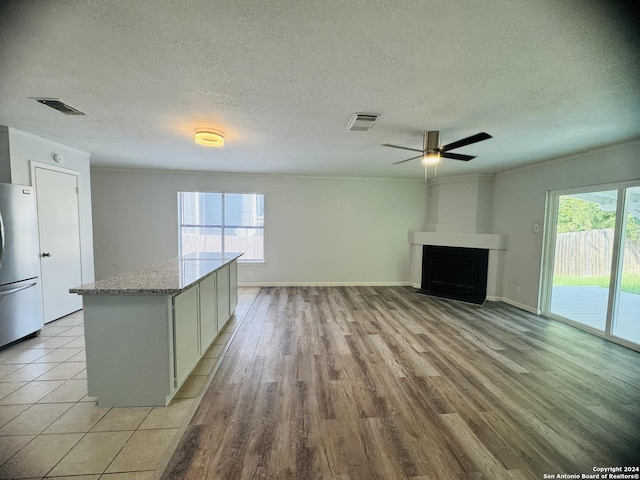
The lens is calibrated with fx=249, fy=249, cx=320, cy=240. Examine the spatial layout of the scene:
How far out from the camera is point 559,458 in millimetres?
1555

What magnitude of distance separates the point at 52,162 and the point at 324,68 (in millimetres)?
4150

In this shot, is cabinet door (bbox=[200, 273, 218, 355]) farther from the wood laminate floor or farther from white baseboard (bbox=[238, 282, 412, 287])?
white baseboard (bbox=[238, 282, 412, 287])

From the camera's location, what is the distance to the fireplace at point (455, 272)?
16.2 feet

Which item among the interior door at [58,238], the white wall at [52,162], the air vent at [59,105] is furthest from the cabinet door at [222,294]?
the white wall at [52,162]

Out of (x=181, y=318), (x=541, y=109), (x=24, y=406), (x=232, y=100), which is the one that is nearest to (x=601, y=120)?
(x=541, y=109)

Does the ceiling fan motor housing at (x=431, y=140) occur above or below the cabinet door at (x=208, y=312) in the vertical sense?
above

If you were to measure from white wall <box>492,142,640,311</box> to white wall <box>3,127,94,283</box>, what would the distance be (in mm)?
7411

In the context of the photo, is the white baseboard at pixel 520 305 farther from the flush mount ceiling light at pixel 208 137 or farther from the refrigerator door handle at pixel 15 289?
the refrigerator door handle at pixel 15 289

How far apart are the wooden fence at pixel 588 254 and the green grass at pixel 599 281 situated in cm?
5

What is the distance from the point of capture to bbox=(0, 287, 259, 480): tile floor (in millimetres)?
1452

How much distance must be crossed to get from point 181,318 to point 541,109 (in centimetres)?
367

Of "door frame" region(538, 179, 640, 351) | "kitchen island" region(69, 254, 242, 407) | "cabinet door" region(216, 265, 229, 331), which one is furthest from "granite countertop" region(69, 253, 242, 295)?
"door frame" region(538, 179, 640, 351)

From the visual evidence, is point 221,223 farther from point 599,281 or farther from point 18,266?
point 599,281

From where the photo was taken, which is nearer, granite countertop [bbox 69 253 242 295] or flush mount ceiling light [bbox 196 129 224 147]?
granite countertop [bbox 69 253 242 295]
